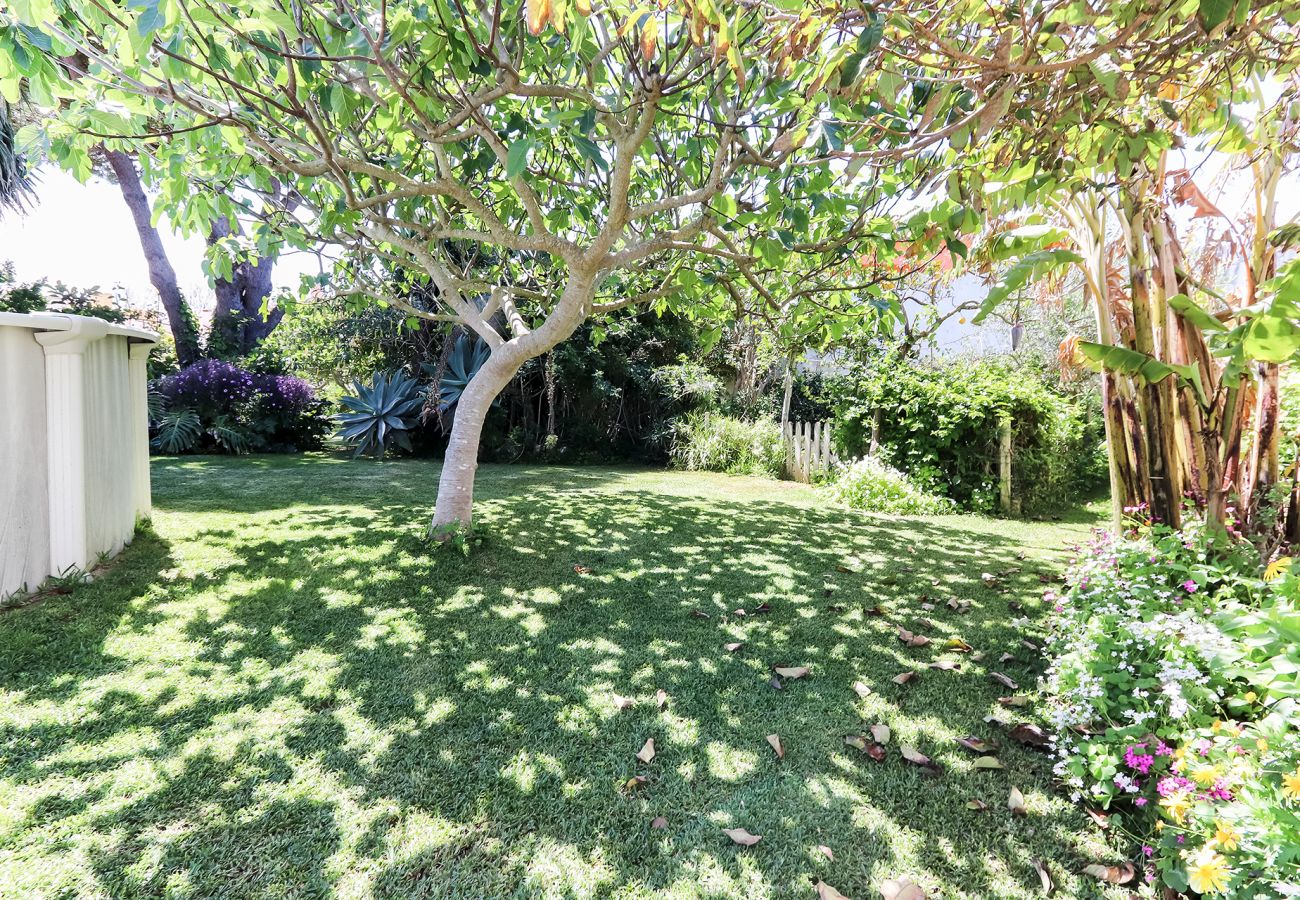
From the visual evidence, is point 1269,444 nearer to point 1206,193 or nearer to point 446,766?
point 1206,193

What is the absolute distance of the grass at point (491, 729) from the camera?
1.79 m

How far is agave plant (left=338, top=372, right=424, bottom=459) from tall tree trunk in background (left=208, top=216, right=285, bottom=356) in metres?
4.17

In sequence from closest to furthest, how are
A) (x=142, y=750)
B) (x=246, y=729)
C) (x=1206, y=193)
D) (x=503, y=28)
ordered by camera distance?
1. (x=142, y=750)
2. (x=246, y=729)
3. (x=503, y=28)
4. (x=1206, y=193)

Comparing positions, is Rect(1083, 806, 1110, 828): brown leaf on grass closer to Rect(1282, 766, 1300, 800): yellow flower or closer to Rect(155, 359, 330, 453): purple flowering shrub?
Rect(1282, 766, 1300, 800): yellow flower

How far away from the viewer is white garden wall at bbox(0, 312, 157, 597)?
3.20 meters

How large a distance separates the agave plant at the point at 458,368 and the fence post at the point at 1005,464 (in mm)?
8235

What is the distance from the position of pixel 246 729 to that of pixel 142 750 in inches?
12.6

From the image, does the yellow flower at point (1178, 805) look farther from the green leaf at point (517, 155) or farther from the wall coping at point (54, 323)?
the wall coping at point (54, 323)

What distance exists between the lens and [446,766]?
7.34 feet

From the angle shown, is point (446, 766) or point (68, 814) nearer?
point (68, 814)

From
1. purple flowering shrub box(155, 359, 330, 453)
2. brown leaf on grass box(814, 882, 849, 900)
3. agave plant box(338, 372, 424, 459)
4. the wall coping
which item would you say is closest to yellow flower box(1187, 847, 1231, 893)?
brown leaf on grass box(814, 882, 849, 900)

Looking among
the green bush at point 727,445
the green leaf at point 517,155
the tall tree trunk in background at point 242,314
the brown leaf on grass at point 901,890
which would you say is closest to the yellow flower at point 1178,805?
the brown leaf on grass at point 901,890

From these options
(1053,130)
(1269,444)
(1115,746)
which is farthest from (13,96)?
(1269,444)

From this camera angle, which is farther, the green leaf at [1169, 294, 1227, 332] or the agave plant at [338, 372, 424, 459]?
the agave plant at [338, 372, 424, 459]
